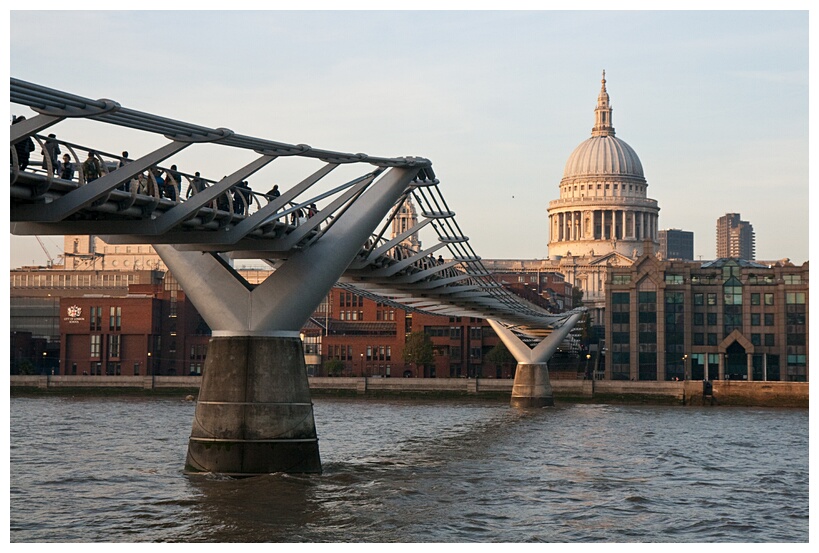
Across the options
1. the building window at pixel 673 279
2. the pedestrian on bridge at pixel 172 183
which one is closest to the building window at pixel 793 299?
the building window at pixel 673 279

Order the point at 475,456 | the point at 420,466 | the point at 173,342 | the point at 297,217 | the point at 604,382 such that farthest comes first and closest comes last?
the point at 173,342 → the point at 604,382 → the point at 475,456 → the point at 420,466 → the point at 297,217

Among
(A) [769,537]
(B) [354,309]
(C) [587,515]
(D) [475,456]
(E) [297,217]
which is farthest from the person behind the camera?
(B) [354,309]

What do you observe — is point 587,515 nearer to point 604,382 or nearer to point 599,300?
point 604,382

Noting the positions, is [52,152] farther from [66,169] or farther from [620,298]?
[620,298]

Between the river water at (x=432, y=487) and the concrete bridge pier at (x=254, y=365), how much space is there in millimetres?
692

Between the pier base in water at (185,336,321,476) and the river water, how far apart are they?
535 millimetres

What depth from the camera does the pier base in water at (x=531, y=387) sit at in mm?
85750

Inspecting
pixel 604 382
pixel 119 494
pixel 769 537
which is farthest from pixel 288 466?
pixel 604 382

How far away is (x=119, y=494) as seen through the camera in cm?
3159

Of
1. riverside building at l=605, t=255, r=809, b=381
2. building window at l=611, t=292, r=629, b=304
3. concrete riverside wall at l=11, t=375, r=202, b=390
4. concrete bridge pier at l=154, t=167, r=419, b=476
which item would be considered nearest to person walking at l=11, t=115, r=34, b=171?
concrete bridge pier at l=154, t=167, r=419, b=476

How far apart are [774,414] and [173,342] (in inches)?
2258

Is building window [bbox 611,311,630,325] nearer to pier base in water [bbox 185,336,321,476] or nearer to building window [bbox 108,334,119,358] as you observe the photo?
building window [bbox 108,334,119,358]

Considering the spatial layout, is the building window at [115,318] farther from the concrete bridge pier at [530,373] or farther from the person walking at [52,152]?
the person walking at [52,152]

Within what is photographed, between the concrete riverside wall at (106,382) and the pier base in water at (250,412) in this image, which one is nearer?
the pier base in water at (250,412)
